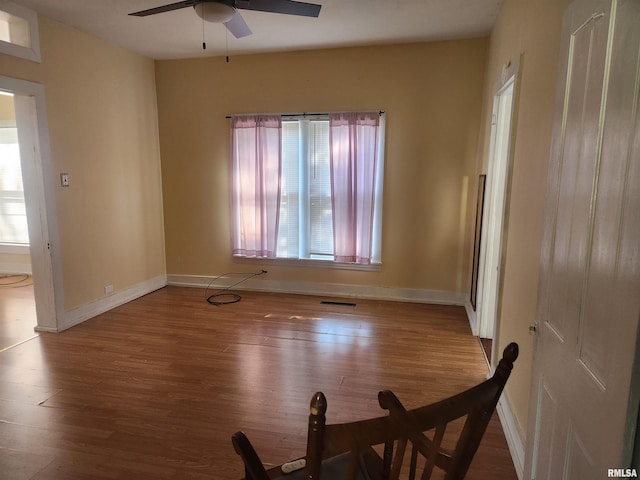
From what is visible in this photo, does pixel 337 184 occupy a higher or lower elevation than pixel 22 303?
higher

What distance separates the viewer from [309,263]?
498 cm

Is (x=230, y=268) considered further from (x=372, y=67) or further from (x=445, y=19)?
(x=445, y=19)

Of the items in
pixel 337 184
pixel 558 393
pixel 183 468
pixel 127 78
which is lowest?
pixel 183 468

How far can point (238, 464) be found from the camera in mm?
2029

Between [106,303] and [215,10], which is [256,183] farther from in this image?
[215,10]

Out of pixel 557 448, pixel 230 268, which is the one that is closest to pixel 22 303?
pixel 230 268

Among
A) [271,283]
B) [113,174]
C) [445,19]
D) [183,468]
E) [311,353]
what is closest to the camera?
[183,468]

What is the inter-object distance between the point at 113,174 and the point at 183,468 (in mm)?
3526

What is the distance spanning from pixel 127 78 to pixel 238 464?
4.42 metres

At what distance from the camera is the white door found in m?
0.90

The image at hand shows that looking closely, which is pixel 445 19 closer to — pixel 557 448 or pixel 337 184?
pixel 337 184

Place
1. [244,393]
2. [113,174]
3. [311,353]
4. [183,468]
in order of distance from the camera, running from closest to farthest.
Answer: [183,468]
[244,393]
[311,353]
[113,174]

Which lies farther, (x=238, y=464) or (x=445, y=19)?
(x=445, y=19)

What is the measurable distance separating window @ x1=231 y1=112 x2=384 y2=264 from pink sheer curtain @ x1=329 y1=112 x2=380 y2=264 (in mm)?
11
